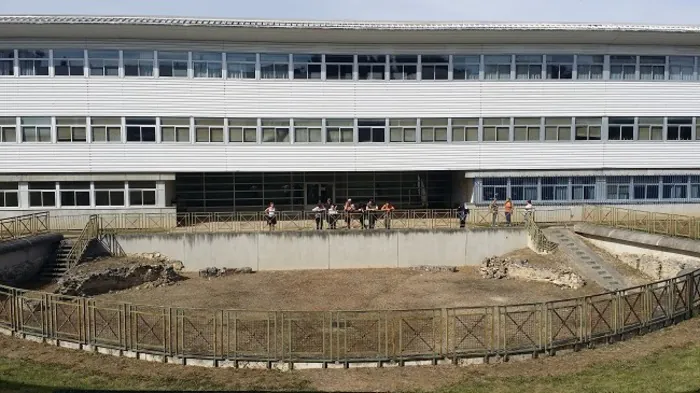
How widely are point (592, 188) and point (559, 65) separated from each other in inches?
270

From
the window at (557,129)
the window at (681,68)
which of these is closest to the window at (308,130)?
the window at (557,129)

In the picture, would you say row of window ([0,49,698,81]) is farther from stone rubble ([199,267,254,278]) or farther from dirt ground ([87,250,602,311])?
dirt ground ([87,250,602,311])

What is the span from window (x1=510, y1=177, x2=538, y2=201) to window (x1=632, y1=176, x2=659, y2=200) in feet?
18.5

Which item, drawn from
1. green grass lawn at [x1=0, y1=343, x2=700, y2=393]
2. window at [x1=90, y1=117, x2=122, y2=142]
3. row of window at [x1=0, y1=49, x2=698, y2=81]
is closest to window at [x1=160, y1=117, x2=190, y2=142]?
window at [x1=90, y1=117, x2=122, y2=142]

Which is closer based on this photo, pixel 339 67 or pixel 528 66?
pixel 339 67

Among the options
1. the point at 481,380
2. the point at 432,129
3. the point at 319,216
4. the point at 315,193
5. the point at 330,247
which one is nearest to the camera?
the point at 481,380

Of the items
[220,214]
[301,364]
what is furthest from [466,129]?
[301,364]

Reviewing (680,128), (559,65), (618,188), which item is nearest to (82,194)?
(559,65)

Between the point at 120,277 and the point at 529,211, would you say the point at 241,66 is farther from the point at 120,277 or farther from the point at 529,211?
the point at 529,211

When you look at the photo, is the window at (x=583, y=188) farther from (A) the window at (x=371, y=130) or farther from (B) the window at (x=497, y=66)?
(A) the window at (x=371, y=130)

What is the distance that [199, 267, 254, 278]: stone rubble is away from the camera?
25.1 m

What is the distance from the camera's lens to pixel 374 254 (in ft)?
86.7

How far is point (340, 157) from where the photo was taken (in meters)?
29.5

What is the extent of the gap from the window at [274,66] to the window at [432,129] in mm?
7618
